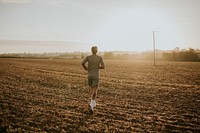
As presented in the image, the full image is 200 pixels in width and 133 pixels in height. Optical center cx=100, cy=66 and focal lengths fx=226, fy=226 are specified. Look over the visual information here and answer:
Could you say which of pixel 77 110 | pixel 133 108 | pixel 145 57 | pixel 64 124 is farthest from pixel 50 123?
pixel 145 57

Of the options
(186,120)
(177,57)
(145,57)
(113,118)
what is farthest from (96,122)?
(145,57)

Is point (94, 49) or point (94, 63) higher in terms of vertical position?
point (94, 49)

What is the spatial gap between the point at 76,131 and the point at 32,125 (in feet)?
4.97

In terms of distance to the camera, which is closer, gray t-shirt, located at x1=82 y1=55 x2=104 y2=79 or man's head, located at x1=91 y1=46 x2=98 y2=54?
man's head, located at x1=91 y1=46 x2=98 y2=54

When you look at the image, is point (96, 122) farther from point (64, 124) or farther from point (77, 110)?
point (77, 110)

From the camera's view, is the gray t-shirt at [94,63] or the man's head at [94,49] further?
the gray t-shirt at [94,63]

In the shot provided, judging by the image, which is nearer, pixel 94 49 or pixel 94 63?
pixel 94 49

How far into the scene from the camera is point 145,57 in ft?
262

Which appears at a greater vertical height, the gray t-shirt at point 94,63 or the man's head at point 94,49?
the man's head at point 94,49

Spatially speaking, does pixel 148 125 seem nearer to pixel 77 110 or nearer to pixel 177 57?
pixel 77 110

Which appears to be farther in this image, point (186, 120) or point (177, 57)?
point (177, 57)

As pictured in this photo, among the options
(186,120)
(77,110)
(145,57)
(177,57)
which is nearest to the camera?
(186,120)

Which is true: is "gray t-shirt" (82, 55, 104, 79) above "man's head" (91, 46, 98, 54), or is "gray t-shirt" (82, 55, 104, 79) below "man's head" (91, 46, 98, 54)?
below

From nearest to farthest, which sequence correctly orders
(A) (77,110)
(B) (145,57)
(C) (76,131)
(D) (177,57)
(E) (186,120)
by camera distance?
1. (C) (76,131)
2. (E) (186,120)
3. (A) (77,110)
4. (D) (177,57)
5. (B) (145,57)
